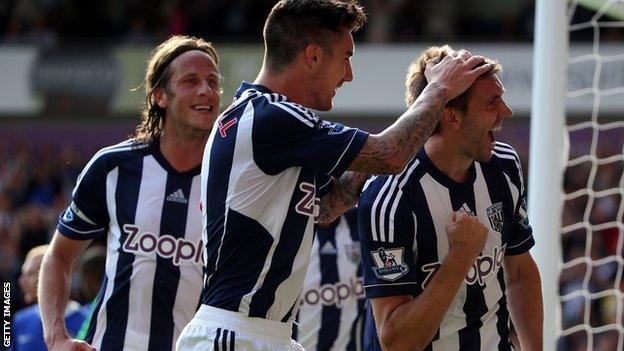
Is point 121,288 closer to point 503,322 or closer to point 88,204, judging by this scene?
point 88,204

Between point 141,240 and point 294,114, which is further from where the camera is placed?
point 141,240

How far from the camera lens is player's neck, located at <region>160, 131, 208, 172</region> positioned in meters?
4.78

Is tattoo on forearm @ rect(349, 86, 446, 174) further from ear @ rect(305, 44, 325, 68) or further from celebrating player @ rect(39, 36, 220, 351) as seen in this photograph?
celebrating player @ rect(39, 36, 220, 351)

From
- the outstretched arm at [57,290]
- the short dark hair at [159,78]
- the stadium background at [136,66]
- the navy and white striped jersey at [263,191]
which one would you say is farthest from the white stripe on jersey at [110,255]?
the stadium background at [136,66]

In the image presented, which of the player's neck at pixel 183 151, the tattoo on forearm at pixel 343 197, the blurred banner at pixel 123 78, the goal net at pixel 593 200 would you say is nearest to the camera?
the tattoo on forearm at pixel 343 197

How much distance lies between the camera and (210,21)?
57.4ft

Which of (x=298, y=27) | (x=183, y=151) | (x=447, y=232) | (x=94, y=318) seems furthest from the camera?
(x=183, y=151)

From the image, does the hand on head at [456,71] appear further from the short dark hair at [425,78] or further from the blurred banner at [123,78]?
the blurred banner at [123,78]

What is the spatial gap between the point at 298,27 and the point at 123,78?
13.6 meters

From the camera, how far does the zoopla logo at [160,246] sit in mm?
4613

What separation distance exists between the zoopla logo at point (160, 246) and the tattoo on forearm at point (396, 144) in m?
1.22

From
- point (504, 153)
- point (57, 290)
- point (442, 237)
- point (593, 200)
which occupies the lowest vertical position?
point (57, 290)

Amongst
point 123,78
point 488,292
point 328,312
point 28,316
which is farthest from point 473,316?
point 123,78

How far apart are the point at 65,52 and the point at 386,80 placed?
15.4 ft
